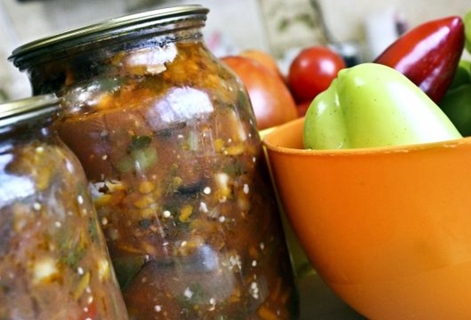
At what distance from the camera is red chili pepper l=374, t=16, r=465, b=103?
456 mm

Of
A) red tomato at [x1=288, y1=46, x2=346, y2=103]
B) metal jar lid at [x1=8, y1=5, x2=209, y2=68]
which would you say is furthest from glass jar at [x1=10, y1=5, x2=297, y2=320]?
red tomato at [x1=288, y1=46, x2=346, y2=103]

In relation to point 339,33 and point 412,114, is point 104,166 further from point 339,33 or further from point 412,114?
point 339,33

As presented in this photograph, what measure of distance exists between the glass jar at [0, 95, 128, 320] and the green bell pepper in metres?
0.17

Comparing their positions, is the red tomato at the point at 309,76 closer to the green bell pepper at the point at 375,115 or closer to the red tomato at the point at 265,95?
the red tomato at the point at 265,95

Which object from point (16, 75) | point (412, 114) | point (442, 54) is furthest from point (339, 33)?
point (412, 114)

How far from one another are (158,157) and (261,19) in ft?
3.78

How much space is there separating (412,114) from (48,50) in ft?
0.72

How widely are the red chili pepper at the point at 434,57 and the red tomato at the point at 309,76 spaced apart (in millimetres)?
191

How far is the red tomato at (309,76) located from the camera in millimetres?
671

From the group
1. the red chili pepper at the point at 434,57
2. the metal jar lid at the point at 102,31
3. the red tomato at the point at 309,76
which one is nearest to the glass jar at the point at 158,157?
the metal jar lid at the point at 102,31

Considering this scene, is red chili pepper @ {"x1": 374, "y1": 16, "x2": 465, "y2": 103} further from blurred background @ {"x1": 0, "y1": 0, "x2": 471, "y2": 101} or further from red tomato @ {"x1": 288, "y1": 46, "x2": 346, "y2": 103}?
blurred background @ {"x1": 0, "y1": 0, "x2": 471, "y2": 101}

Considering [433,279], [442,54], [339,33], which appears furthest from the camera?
[339,33]

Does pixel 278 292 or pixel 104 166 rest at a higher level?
pixel 104 166

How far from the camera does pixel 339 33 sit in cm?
145
